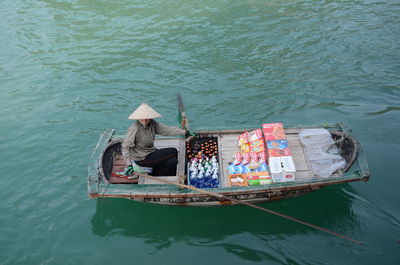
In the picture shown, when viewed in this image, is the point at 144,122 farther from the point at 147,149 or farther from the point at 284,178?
the point at 284,178

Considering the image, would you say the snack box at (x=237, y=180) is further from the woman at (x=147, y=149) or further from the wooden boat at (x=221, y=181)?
the woman at (x=147, y=149)

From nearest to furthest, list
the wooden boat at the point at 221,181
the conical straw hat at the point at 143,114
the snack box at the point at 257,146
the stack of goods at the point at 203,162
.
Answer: the wooden boat at the point at 221,181
the conical straw hat at the point at 143,114
the stack of goods at the point at 203,162
the snack box at the point at 257,146

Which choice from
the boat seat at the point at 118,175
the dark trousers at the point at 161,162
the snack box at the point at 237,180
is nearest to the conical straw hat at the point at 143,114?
the dark trousers at the point at 161,162

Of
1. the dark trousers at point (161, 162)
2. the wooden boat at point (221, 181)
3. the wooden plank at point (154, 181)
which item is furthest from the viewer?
the dark trousers at point (161, 162)

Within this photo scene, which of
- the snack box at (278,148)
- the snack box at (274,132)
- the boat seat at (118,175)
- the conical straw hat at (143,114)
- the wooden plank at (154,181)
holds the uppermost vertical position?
the conical straw hat at (143,114)

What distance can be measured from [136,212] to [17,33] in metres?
12.7

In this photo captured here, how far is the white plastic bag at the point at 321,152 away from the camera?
7047 millimetres

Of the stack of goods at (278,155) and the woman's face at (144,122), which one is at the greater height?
the woman's face at (144,122)

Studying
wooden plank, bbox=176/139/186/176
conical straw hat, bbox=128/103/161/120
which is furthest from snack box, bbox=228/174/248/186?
conical straw hat, bbox=128/103/161/120

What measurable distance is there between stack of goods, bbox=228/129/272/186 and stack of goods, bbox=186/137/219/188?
39 centimetres

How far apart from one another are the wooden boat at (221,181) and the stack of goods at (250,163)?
189 millimetres

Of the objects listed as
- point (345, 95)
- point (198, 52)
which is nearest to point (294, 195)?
point (345, 95)

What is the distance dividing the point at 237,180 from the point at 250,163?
0.57 meters

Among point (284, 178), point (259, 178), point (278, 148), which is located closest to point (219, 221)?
point (259, 178)
